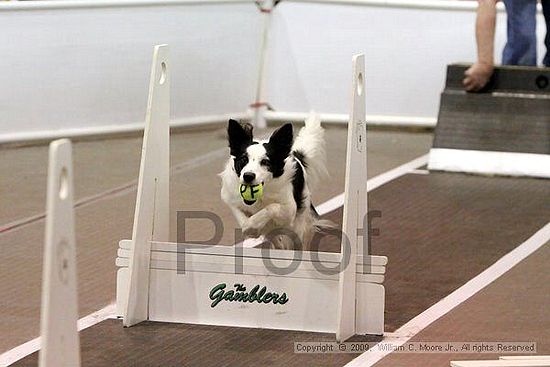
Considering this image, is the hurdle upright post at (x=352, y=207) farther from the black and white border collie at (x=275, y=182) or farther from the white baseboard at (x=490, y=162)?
the white baseboard at (x=490, y=162)

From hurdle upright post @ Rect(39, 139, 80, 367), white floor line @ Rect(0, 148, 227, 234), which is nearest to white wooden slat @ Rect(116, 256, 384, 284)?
hurdle upright post @ Rect(39, 139, 80, 367)

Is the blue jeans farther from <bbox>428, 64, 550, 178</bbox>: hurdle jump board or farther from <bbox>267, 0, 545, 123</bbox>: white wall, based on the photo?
<bbox>267, 0, 545, 123</bbox>: white wall

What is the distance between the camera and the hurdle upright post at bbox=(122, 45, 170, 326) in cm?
519

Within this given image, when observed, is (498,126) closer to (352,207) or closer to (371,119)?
(371,119)

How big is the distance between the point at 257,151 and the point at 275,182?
0.68 feet

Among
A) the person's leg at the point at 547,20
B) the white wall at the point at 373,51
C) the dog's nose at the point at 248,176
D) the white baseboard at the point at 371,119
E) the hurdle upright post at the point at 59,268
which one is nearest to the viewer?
the hurdle upright post at the point at 59,268

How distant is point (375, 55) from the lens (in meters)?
11.0

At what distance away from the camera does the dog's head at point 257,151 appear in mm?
5227

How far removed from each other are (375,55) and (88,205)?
12.9 feet

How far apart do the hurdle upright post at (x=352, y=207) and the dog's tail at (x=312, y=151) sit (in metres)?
0.71

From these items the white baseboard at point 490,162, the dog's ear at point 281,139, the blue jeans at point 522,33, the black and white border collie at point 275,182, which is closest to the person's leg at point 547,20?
the blue jeans at point 522,33

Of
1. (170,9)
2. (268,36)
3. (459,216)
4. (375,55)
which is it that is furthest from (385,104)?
(459,216)

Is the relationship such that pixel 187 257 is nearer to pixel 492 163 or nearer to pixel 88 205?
pixel 88 205

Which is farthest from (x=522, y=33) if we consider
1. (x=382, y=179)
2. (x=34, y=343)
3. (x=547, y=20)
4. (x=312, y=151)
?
(x=34, y=343)
